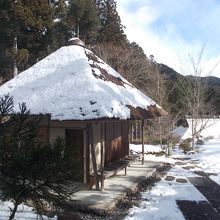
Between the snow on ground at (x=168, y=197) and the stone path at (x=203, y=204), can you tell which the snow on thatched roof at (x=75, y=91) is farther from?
the stone path at (x=203, y=204)

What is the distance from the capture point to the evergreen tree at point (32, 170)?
4.02 m

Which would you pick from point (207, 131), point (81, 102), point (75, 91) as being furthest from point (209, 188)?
point (207, 131)

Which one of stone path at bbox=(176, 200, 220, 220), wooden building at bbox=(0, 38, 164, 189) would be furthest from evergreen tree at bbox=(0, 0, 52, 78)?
stone path at bbox=(176, 200, 220, 220)

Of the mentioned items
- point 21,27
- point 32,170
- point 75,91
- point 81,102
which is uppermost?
point 21,27

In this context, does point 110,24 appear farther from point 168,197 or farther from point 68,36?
point 168,197

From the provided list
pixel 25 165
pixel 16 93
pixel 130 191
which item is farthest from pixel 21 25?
pixel 25 165

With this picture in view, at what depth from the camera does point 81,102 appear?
953 cm

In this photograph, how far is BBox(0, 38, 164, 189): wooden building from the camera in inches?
368

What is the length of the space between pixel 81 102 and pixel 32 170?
560 centimetres

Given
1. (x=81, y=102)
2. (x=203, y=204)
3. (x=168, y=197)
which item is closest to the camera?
(x=203, y=204)

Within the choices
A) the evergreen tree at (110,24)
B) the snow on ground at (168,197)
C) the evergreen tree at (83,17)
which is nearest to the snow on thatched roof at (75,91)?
the snow on ground at (168,197)

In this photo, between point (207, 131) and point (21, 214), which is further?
point (207, 131)

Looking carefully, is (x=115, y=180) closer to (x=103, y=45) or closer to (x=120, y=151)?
(x=120, y=151)

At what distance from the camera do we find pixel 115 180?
1124 cm
